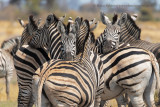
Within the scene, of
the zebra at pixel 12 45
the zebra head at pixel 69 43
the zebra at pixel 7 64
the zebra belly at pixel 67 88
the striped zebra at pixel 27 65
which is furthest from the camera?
the zebra at pixel 12 45

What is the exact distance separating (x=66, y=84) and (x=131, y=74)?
1.92 m

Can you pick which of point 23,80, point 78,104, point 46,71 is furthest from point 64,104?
point 23,80

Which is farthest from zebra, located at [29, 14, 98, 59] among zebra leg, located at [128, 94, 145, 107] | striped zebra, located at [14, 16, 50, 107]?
zebra leg, located at [128, 94, 145, 107]

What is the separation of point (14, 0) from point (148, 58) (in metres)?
68.8

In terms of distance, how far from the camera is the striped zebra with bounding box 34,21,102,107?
450 cm

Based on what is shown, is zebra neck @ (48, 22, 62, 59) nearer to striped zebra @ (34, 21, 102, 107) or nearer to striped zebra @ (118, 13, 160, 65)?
striped zebra @ (34, 21, 102, 107)

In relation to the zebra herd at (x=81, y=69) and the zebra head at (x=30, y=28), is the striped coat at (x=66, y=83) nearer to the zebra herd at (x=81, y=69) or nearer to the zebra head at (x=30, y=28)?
the zebra herd at (x=81, y=69)

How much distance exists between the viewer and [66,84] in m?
4.51

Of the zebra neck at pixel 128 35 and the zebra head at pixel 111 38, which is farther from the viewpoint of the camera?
the zebra neck at pixel 128 35

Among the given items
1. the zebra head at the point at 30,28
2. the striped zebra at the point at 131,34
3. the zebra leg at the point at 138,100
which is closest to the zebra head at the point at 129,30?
the striped zebra at the point at 131,34

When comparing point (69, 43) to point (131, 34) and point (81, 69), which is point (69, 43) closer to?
point (81, 69)

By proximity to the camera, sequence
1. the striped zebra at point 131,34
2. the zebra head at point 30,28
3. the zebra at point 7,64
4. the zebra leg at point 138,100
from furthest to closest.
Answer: the zebra at point 7,64
the striped zebra at point 131,34
the zebra head at point 30,28
the zebra leg at point 138,100

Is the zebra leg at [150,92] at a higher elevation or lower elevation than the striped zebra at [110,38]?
lower

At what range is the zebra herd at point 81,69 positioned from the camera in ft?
15.0
